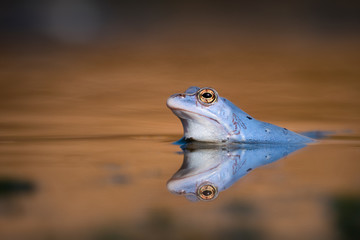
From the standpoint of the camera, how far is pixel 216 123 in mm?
5484

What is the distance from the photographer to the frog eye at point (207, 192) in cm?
300

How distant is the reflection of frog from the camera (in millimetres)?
5309

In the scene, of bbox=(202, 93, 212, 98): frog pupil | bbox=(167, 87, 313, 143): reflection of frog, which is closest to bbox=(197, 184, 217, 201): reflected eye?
bbox=(167, 87, 313, 143): reflection of frog

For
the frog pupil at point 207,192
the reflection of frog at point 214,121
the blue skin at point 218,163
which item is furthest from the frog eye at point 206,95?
the frog pupil at point 207,192

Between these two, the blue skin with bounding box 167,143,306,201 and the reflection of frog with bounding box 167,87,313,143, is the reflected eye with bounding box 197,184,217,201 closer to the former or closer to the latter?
the blue skin with bounding box 167,143,306,201

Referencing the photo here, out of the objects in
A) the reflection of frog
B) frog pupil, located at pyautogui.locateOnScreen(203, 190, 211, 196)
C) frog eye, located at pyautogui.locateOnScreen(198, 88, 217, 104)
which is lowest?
frog pupil, located at pyautogui.locateOnScreen(203, 190, 211, 196)

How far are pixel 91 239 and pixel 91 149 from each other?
3.23 m

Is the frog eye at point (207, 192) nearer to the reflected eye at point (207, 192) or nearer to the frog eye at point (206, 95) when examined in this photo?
the reflected eye at point (207, 192)

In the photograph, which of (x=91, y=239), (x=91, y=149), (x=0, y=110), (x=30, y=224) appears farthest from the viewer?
(x=0, y=110)

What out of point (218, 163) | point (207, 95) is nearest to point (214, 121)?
point (207, 95)

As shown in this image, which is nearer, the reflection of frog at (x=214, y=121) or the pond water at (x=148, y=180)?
the pond water at (x=148, y=180)

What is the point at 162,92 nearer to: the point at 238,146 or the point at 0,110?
the point at 0,110

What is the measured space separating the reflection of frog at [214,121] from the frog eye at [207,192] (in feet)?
6.64

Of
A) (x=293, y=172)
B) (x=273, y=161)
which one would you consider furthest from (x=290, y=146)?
(x=293, y=172)
